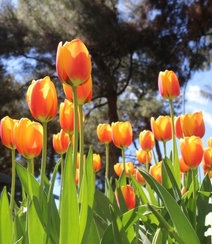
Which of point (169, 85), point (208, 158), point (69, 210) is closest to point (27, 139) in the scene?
point (69, 210)

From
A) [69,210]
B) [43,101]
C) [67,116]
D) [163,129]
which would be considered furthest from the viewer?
[163,129]

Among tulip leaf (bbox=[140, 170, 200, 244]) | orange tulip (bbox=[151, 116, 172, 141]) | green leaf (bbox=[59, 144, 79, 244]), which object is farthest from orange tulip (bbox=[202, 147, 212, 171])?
green leaf (bbox=[59, 144, 79, 244])

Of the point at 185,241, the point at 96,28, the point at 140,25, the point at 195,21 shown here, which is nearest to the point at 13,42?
the point at 96,28

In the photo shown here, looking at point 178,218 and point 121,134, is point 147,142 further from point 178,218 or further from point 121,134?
point 178,218

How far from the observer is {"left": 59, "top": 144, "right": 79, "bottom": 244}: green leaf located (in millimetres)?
523

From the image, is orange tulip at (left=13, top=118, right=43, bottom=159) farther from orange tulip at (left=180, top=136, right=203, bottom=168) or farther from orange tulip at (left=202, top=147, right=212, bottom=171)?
orange tulip at (left=202, top=147, right=212, bottom=171)

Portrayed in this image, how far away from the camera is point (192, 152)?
80 cm

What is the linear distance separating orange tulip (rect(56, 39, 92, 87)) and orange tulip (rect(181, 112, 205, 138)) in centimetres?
35

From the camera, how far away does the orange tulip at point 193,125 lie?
90 cm

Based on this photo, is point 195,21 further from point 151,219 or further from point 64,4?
point 151,219

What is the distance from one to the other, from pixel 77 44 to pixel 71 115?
0.67 ft

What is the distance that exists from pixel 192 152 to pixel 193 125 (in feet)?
0.37

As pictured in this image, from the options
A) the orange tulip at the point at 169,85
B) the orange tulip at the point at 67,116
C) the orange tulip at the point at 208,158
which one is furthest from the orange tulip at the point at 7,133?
the orange tulip at the point at 208,158

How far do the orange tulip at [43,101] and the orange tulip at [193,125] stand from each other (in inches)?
13.8
